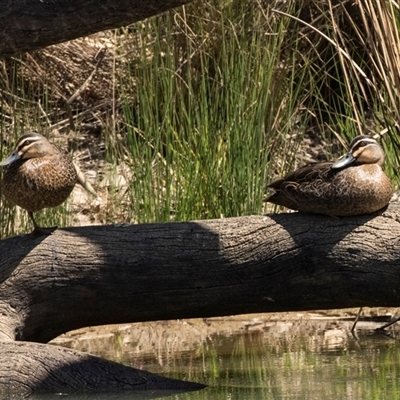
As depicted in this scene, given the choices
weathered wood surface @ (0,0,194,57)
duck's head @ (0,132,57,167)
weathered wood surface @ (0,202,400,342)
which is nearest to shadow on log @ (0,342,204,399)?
weathered wood surface @ (0,202,400,342)

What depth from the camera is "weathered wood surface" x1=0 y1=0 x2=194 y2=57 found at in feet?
15.5

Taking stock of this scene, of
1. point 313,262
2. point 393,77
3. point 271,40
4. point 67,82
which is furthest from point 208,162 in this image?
point 67,82

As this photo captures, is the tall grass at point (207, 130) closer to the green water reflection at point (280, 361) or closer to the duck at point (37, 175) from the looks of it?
the green water reflection at point (280, 361)

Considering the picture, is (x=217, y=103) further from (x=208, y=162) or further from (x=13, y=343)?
(x=13, y=343)

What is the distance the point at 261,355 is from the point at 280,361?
22 cm

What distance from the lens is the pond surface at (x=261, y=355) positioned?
529cm

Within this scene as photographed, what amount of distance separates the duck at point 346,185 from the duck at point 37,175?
112cm

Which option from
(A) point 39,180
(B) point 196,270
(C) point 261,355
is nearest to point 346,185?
(B) point 196,270

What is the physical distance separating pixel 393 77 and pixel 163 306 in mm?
1786

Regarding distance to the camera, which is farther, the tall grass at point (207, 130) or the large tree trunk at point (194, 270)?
the tall grass at point (207, 130)

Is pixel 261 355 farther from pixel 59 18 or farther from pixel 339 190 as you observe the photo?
pixel 59 18

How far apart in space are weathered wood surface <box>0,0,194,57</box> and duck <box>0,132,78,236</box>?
0.85 m

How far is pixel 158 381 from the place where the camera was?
532 centimetres

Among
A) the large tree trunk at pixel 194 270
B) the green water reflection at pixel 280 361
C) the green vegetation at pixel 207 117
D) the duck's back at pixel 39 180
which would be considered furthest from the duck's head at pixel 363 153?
the duck's back at pixel 39 180
